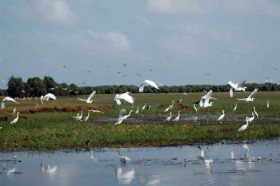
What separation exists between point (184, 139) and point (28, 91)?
6986cm

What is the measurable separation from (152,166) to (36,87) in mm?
75458

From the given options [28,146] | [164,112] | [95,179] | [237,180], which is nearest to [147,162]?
[95,179]

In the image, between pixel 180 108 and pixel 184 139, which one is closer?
pixel 184 139

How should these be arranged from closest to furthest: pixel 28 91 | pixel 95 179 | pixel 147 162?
pixel 95 179 → pixel 147 162 → pixel 28 91

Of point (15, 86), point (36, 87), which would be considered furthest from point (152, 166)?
point (15, 86)

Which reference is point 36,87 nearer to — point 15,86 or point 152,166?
point 15,86

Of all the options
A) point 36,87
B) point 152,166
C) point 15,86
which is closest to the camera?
point 152,166

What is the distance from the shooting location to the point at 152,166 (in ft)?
74.2

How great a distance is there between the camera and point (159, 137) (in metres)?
30.1

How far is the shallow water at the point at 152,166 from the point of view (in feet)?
64.8

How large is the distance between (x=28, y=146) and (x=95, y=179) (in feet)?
31.3

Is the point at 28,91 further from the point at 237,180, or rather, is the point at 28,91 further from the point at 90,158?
the point at 237,180

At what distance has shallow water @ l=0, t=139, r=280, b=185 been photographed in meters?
19.8

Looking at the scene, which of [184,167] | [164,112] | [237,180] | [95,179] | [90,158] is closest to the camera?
[237,180]
